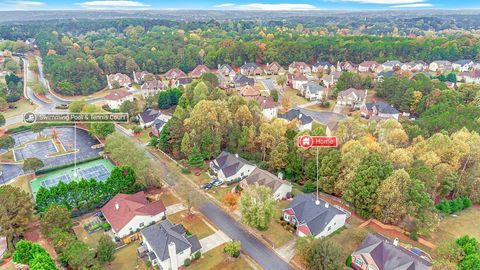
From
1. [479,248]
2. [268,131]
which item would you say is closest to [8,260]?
[268,131]

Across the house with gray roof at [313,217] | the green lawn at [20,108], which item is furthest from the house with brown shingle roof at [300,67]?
the house with gray roof at [313,217]

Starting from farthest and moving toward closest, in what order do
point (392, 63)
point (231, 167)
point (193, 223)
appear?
point (392, 63), point (231, 167), point (193, 223)

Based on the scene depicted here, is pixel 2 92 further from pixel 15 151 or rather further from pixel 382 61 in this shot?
pixel 382 61

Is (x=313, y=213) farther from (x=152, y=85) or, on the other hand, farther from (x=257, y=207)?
(x=152, y=85)

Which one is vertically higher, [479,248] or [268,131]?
[268,131]

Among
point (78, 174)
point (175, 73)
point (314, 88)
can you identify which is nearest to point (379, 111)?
point (314, 88)

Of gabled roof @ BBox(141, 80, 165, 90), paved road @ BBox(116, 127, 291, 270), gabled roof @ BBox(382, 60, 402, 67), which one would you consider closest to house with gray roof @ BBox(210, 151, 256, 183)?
paved road @ BBox(116, 127, 291, 270)

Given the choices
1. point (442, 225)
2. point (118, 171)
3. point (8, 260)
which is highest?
point (118, 171)
